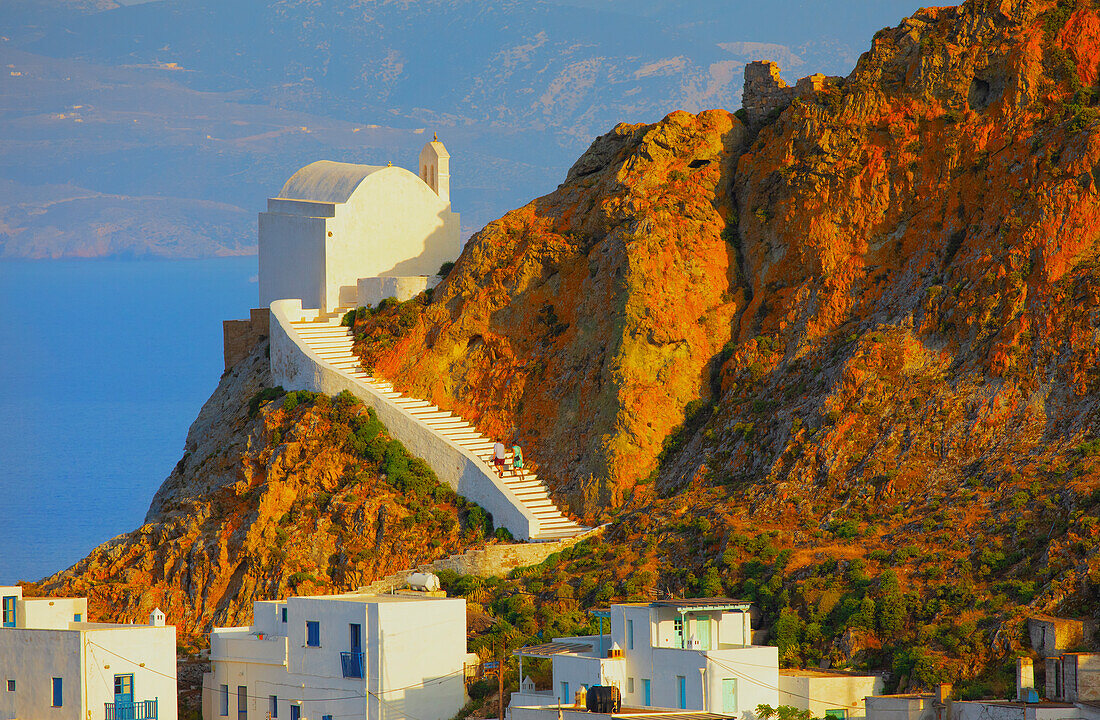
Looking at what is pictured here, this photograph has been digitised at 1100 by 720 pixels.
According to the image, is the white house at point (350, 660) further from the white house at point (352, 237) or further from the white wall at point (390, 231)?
the white wall at point (390, 231)

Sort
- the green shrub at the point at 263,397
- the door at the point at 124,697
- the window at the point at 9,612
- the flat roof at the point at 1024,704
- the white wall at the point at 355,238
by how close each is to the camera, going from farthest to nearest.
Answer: the white wall at the point at 355,238, the green shrub at the point at 263,397, the window at the point at 9,612, the door at the point at 124,697, the flat roof at the point at 1024,704

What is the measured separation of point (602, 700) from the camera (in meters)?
40.2

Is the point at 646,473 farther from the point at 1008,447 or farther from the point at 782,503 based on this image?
the point at 1008,447

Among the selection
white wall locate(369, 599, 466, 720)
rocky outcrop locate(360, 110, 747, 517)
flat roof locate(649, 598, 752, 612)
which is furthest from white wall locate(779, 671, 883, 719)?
rocky outcrop locate(360, 110, 747, 517)

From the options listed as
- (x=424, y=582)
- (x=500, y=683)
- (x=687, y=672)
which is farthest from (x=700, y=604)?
(x=424, y=582)

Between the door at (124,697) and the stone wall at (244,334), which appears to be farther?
the stone wall at (244,334)

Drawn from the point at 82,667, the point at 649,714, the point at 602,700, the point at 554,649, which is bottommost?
the point at 649,714

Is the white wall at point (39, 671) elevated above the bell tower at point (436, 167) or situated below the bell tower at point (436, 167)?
below

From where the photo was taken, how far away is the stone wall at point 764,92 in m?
59.3

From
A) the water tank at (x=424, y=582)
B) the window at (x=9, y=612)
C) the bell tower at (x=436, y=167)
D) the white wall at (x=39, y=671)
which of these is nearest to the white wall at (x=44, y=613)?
the window at (x=9, y=612)

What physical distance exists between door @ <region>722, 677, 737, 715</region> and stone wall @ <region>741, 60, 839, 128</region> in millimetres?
22786

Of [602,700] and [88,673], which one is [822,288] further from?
[88,673]

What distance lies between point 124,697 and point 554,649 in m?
10.9

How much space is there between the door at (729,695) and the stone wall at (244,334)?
29118 millimetres
